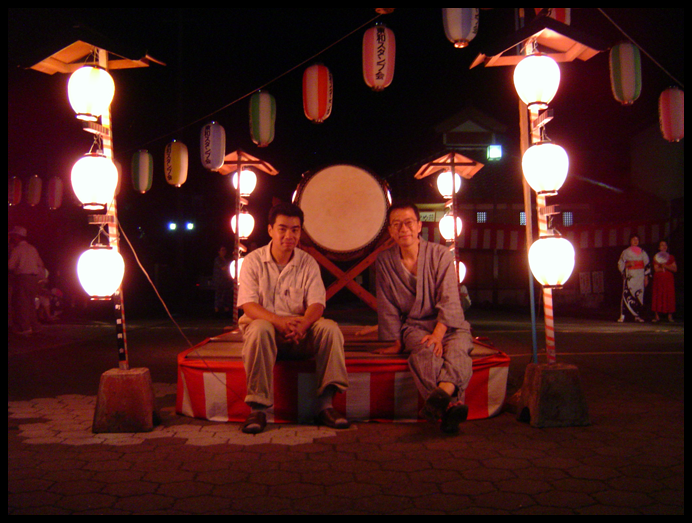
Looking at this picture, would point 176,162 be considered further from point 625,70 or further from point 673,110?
point 673,110

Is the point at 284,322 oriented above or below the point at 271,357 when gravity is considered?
above

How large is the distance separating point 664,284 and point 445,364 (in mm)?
10680

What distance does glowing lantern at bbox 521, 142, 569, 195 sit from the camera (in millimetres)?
3959

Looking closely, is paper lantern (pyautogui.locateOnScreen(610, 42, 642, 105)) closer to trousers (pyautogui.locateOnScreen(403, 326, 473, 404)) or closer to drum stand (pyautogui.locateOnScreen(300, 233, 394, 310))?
drum stand (pyautogui.locateOnScreen(300, 233, 394, 310))

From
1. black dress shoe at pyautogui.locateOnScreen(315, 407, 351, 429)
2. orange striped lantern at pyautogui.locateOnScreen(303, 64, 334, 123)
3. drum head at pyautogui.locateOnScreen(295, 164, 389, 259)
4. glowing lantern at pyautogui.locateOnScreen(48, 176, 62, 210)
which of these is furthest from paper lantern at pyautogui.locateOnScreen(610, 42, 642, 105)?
glowing lantern at pyautogui.locateOnScreen(48, 176, 62, 210)

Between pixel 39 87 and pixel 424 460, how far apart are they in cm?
1372

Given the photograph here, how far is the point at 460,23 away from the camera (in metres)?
5.79

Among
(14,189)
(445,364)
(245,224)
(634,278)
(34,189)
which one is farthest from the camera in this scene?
(34,189)

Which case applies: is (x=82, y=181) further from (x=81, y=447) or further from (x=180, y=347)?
(x=180, y=347)

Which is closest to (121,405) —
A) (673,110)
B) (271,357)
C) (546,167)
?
(271,357)

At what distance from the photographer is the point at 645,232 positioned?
1520cm

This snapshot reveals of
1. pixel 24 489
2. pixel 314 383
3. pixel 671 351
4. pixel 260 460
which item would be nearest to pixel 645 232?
pixel 671 351

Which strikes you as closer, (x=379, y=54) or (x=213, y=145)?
(x=379, y=54)

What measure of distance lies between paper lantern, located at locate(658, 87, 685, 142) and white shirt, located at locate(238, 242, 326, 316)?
7.87 m
